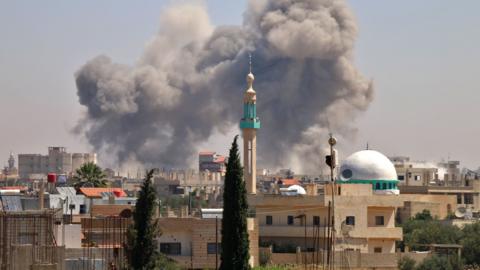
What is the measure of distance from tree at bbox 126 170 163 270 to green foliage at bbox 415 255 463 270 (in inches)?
643

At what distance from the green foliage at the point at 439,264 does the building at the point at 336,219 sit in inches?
83.6

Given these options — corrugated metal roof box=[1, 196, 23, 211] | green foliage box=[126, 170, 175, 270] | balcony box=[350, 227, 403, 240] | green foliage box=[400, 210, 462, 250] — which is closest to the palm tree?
green foliage box=[400, 210, 462, 250]

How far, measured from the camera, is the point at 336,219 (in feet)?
143

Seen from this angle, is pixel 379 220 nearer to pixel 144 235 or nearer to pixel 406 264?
pixel 406 264

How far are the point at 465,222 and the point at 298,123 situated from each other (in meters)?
88.3

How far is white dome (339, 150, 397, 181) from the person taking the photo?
180ft

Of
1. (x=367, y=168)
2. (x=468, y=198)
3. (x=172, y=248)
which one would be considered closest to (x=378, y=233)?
(x=172, y=248)

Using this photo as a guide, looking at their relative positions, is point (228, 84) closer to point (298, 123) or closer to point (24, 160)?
point (298, 123)

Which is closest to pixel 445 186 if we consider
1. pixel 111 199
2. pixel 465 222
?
pixel 465 222

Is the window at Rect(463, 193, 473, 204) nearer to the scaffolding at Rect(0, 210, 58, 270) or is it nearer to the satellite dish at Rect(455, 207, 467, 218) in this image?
the satellite dish at Rect(455, 207, 467, 218)

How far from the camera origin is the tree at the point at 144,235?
89.6 feet

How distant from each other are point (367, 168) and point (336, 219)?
38.9 ft

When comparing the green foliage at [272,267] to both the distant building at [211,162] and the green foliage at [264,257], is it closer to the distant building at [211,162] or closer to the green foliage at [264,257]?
the green foliage at [264,257]

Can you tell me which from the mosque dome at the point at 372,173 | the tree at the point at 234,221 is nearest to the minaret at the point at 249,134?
the mosque dome at the point at 372,173
